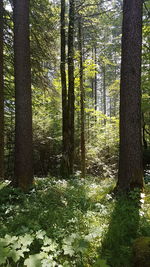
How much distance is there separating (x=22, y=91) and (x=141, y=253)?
13.3 ft

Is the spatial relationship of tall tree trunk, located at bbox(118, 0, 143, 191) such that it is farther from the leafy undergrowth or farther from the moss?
the moss

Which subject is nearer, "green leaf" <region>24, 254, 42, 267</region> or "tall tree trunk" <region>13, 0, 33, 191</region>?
"green leaf" <region>24, 254, 42, 267</region>

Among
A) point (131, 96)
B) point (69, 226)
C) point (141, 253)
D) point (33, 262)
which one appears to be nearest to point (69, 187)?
point (69, 226)

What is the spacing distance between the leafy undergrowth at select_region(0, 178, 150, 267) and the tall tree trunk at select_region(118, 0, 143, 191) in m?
0.47

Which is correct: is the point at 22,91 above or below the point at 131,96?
above

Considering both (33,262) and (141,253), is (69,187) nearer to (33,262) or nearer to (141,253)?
(141,253)

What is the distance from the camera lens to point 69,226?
2852mm


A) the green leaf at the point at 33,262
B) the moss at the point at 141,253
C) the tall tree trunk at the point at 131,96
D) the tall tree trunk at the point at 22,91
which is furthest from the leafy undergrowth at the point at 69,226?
the tall tree trunk at the point at 22,91

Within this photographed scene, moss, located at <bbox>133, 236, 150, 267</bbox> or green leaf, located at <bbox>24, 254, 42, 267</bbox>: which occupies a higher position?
green leaf, located at <bbox>24, 254, 42, 267</bbox>

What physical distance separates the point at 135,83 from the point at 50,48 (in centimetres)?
426

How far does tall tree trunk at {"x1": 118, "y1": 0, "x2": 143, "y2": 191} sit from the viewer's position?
4109 mm

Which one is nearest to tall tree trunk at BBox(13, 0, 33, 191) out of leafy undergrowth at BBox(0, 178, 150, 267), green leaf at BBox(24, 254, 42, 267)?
leafy undergrowth at BBox(0, 178, 150, 267)

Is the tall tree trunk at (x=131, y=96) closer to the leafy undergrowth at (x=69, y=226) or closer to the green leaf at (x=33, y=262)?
the leafy undergrowth at (x=69, y=226)

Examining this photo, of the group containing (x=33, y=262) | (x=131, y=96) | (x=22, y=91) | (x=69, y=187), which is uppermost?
(x=22, y=91)
